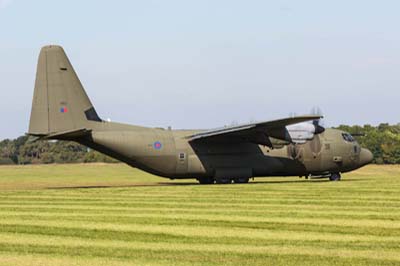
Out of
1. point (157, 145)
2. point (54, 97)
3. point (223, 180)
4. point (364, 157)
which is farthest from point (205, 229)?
point (364, 157)

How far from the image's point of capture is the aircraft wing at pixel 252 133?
39.4 metres

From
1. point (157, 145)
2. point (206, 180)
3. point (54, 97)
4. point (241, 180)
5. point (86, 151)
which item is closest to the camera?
point (54, 97)

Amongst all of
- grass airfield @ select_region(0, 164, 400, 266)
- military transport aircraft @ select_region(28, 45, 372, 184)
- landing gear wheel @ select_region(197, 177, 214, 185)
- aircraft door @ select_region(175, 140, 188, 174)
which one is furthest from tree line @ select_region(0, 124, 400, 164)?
grass airfield @ select_region(0, 164, 400, 266)

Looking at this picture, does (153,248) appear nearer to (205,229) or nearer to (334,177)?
(205,229)

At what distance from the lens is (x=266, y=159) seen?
42312mm

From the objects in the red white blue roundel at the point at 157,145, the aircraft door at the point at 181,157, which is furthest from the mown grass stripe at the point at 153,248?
the aircraft door at the point at 181,157

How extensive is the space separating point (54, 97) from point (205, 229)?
2160 centimetres

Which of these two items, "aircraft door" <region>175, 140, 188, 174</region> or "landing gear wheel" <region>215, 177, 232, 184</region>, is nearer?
"aircraft door" <region>175, 140, 188, 174</region>

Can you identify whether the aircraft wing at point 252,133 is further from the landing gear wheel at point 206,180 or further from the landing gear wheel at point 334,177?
the landing gear wheel at point 334,177

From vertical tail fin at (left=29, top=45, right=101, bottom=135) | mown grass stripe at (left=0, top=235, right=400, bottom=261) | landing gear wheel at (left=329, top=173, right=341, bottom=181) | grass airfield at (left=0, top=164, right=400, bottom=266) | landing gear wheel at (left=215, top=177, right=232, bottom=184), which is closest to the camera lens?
grass airfield at (left=0, top=164, right=400, bottom=266)

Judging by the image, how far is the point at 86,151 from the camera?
520 ft

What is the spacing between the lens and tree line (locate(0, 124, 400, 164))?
11506 centimetres

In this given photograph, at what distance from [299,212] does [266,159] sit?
2034cm

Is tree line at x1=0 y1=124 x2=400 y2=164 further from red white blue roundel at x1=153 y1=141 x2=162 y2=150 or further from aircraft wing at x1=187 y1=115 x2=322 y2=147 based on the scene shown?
red white blue roundel at x1=153 y1=141 x2=162 y2=150
